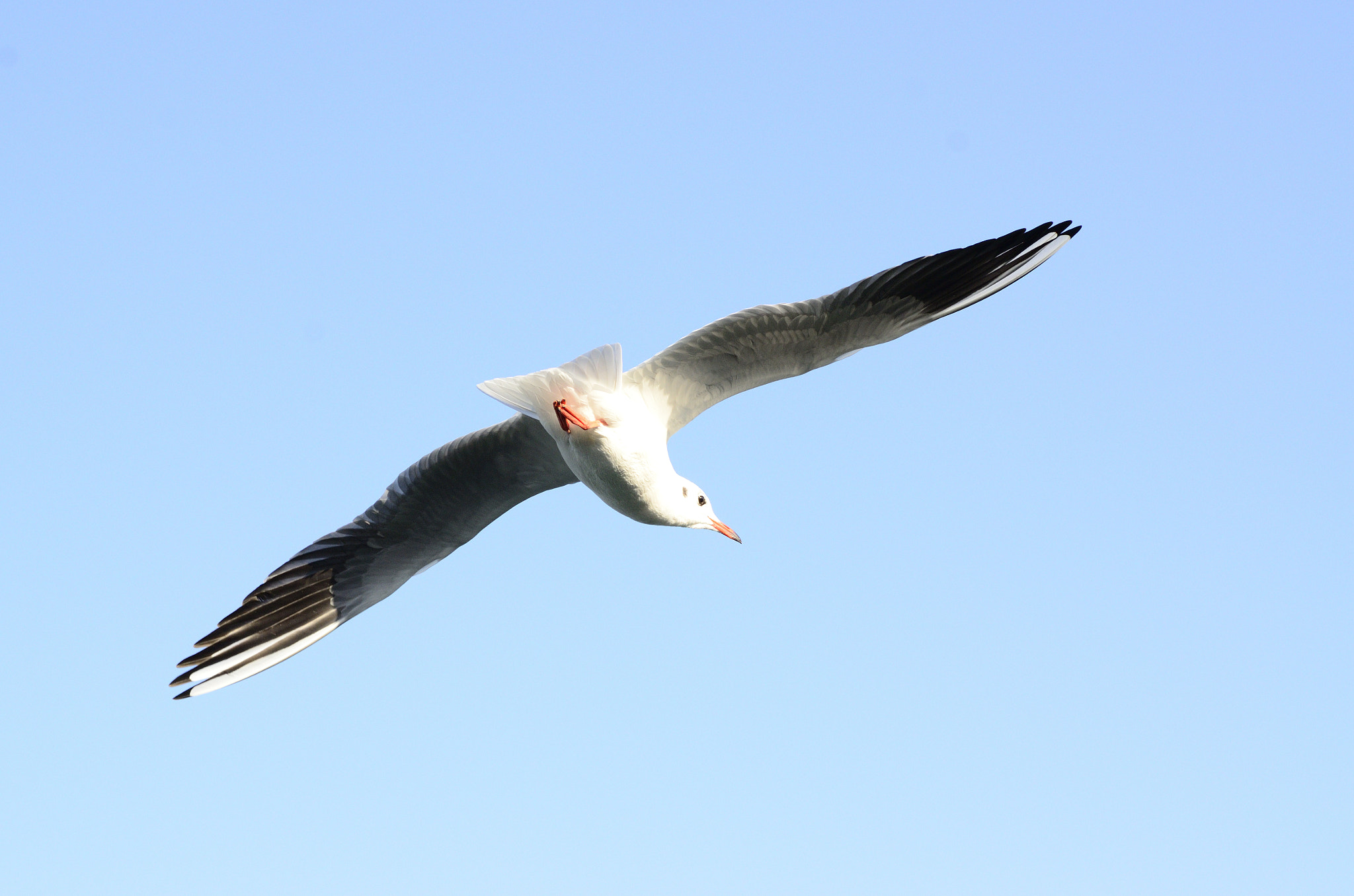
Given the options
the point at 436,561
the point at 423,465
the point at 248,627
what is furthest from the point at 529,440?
the point at 248,627

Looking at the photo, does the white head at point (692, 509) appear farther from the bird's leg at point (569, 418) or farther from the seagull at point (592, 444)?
the bird's leg at point (569, 418)

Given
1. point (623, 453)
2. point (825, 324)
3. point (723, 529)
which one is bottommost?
point (723, 529)

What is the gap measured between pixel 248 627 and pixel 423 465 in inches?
56.1

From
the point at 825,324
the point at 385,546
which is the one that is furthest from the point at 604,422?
the point at 385,546

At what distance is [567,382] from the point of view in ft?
21.1

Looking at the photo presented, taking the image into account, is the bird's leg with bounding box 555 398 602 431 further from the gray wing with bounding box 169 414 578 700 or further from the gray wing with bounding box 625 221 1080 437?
the gray wing with bounding box 169 414 578 700

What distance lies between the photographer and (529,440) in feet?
23.7

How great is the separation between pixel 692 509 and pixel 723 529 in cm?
39

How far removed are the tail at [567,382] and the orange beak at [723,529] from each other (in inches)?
45.5

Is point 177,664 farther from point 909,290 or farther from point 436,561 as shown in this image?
point 909,290

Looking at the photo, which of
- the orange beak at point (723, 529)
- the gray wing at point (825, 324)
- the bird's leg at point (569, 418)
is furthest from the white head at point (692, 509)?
the bird's leg at point (569, 418)

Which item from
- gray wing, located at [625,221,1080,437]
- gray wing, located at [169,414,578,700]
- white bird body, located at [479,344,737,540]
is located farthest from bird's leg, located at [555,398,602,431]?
gray wing, located at [169,414,578,700]

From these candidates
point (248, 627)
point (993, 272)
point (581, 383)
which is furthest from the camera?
point (248, 627)

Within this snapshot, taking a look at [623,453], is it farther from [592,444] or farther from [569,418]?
[569,418]
